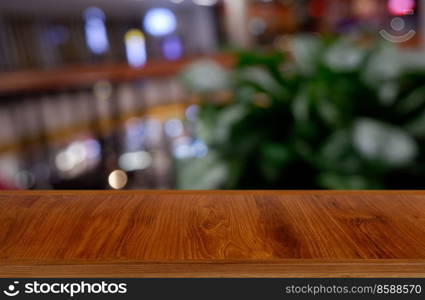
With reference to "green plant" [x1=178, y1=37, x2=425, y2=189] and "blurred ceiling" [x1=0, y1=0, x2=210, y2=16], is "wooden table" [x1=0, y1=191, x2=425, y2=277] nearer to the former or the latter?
"green plant" [x1=178, y1=37, x2=425, y2=189]

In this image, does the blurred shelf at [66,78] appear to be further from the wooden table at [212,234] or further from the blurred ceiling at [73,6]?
the blurred ceiling at [73,6]

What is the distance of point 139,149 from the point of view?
7.99m

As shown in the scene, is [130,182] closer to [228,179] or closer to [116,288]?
[228,179]

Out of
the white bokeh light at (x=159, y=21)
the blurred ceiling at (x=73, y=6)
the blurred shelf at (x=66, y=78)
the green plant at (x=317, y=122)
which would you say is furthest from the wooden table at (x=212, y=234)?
the white bokeh light at (x=159, y=21)

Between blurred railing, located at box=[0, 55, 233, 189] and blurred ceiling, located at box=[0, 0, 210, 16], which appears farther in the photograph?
→ blurred ceiling, located at box=[0, 0, 210, 16]

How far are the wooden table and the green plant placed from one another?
49 cm

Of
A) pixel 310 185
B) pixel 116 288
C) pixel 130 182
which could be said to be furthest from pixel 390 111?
pixel 130 182

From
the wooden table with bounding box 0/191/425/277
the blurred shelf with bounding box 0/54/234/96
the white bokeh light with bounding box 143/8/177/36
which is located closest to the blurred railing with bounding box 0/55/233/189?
the blurred shelf with bounding box 0/54/234/96

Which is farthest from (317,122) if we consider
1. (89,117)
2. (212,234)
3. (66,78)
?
(89,117)

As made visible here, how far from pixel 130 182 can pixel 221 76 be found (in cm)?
368

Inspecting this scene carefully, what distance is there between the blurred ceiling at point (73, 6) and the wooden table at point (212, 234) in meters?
9.06

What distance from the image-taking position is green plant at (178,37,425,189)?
3.66 feet

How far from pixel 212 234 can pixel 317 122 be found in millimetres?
790

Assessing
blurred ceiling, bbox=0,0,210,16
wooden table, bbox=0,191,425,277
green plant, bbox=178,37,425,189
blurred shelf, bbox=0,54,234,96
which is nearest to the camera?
wooden table, bbox=0,191,425,277
